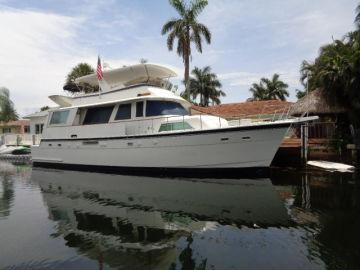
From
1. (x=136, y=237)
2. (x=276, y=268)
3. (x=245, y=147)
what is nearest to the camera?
(x=276, y=268)

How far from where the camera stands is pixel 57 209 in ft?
35.7

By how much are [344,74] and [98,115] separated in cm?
1397

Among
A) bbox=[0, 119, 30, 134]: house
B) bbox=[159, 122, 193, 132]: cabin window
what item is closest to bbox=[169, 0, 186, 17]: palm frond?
bbox=[159, 122, 193, 132]: cabin window

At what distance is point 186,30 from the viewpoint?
99.1ft

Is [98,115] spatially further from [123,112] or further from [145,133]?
[145,133]

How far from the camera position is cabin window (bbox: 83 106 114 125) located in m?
17.9

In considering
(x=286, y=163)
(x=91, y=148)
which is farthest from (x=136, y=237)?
(x=286, y=163)

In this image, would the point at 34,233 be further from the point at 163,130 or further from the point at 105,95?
the point at 105,95

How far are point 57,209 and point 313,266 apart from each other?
765 cm

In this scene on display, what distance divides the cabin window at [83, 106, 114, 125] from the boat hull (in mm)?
970

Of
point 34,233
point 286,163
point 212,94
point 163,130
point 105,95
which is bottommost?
point 34,233

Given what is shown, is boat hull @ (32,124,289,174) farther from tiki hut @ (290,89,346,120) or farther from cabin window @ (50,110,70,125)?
tiki hut @ (290,89,346,120)

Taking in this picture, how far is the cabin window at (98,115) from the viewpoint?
17938 millimetres

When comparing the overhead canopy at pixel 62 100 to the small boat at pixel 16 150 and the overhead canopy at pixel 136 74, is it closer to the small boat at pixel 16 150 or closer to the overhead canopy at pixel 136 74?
the overhead canopy at pixel 136 74
